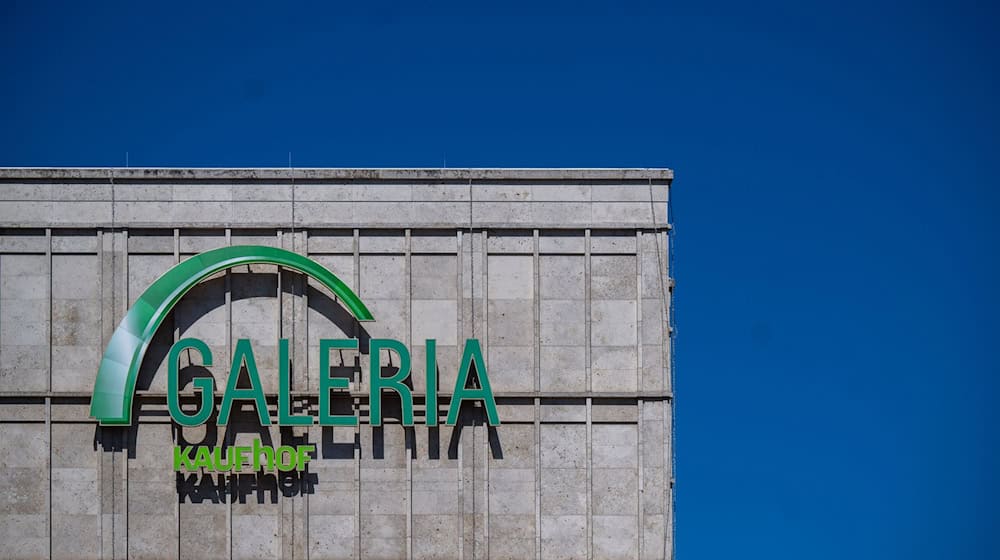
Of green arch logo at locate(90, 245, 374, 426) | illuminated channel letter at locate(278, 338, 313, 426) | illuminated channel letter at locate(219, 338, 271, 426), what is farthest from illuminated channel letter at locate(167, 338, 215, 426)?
illuminated channel letter at locate(278, 338, 313, 426)

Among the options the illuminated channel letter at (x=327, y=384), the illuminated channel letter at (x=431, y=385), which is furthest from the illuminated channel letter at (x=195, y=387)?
the illuminated channel letter at (x=431, y=385)

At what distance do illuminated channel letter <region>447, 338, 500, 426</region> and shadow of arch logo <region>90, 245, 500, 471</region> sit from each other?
0.03 m

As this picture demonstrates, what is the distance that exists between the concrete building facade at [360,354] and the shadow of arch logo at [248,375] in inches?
24.2

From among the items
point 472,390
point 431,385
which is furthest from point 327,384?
point 472,390

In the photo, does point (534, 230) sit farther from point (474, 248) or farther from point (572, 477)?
point (572, 477)

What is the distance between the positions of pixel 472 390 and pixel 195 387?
27.7ft

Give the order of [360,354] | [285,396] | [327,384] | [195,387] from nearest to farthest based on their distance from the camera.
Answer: [327,384]
[285,396]
[195,387]
[360,354]

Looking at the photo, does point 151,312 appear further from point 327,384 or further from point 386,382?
point 386,382

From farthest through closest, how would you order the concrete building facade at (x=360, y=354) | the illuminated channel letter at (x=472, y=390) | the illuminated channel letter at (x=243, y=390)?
the concrete building facade at (x=360, y=354) → the illuminated channel letter at (x=472, y=390) → the illuminated channel letter at (x=243, y=390)

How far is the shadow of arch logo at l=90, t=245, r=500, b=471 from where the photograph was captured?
4088 centimetres

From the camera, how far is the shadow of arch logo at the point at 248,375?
134 ft

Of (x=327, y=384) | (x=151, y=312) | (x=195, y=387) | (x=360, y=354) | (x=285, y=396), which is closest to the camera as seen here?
(x=327, y=384)

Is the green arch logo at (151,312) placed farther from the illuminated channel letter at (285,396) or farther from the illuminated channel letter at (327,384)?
the illuminated channel letter at (285,396)

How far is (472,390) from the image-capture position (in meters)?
41.2
